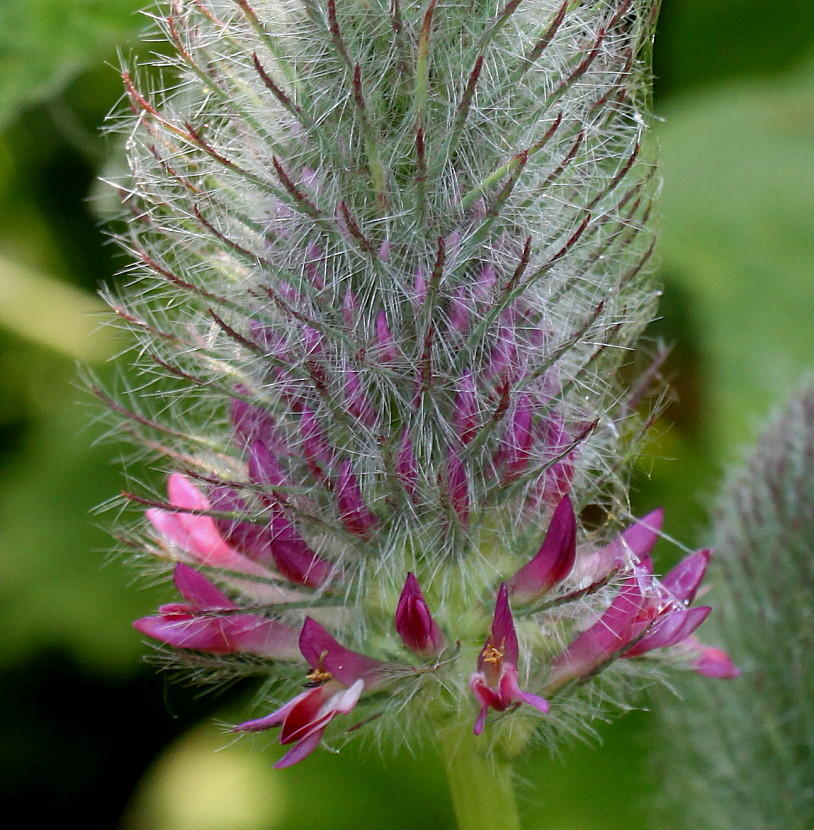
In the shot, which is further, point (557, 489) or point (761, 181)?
point (761, 181)

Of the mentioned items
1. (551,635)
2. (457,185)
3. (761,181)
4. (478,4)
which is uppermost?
(761,181)

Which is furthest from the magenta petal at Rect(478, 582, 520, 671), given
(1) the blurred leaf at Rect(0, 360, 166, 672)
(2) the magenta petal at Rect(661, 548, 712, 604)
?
(1) the blurred leaf at Rect(0, 360, 166, 672)

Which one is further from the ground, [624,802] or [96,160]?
[96,160]

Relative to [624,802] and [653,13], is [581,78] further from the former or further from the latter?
[624,802]

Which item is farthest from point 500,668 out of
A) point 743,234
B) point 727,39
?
point 727,39

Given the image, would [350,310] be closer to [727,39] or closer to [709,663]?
[709,663]

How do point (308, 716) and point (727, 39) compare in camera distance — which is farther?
point (727, 39)

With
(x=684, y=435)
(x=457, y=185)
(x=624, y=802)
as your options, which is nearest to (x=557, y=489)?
(x=457, y=185)

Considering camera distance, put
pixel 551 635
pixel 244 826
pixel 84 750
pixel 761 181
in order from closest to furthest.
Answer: pixel 551 635 → pixel 244 826 → pixel 84 750 → pixel 761 181
